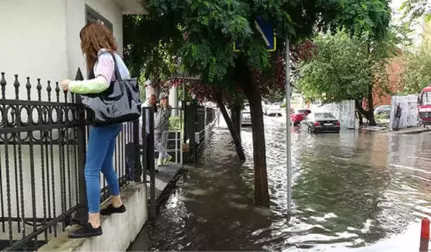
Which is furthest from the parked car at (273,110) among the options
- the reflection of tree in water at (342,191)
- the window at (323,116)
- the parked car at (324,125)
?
the reflection of tree in water at (342,191)

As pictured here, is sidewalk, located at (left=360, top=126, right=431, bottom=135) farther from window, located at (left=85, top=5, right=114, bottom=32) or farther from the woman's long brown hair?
the woman's long brown hair

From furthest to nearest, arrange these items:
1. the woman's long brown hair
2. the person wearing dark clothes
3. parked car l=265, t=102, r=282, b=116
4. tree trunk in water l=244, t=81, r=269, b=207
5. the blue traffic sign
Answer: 1. parked car l=265, t=102, r=282, b=116
2. the person wearing dark clothes
3. tree trunk in water l=244, t=81, r=269, b=207
4. the blue traffic sign
5. the woman's long brown hair

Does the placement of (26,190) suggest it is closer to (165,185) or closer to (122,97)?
(122,97)

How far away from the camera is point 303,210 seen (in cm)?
659

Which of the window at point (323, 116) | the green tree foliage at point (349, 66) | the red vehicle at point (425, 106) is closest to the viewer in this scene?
the green tree foliage at point (349, 66)

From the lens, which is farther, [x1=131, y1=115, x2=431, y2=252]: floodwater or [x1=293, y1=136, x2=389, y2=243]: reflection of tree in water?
[x1=293, y1=136, x2=389, y2=243]: reflection of tree in water

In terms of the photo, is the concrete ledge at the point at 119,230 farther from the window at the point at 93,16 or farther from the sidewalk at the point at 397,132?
the sidewalk at the point at 397,132

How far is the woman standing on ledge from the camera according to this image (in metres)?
3.28

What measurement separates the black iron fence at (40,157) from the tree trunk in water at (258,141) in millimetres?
2759

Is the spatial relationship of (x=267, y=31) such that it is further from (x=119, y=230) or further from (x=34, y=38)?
(x=119, y=230)

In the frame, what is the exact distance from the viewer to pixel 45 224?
3301 millimetres

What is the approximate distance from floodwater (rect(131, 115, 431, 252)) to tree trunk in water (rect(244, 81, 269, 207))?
0.29m

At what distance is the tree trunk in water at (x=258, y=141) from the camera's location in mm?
6539

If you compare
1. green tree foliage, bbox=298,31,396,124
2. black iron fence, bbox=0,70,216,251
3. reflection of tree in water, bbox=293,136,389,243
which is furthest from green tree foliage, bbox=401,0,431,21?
black iron fence, bbox=0,70,216,251
